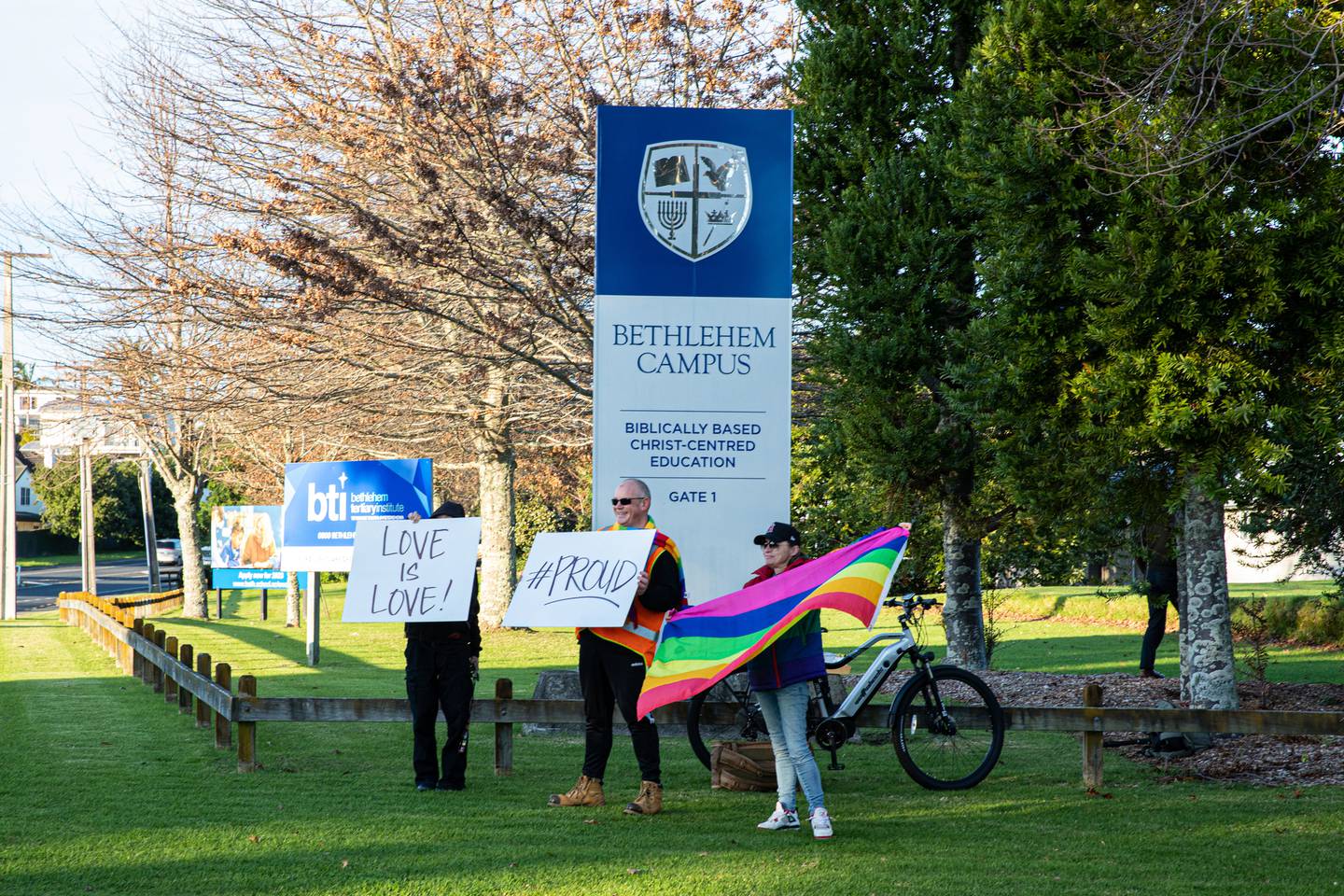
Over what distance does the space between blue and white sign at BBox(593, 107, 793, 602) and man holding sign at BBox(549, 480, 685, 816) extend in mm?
1809

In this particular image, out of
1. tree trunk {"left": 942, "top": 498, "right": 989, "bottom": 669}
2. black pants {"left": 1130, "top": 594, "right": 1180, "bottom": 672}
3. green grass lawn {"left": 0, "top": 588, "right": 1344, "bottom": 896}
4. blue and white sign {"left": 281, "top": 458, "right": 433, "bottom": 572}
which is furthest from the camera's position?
blue and white sign {"left": 281, "top": 458, "right": 433, "bottom": 572}

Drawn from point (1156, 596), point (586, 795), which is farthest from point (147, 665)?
point (1156, 596)

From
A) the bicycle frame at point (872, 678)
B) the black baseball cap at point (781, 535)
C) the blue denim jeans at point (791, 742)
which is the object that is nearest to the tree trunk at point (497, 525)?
the bicycle frame at point (872, 678)

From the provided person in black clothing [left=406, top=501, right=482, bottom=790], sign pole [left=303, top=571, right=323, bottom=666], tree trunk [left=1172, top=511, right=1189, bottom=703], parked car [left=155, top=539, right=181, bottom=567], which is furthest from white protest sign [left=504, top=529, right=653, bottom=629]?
parked car [left=155, top=539, right=181, bottom=567]

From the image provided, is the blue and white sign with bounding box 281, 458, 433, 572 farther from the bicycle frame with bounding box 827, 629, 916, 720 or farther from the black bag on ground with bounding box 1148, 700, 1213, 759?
the black bag on ground with bounding box 1148, 700, 1213, 759

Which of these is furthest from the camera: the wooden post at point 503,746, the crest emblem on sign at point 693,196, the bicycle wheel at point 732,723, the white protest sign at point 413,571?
the crest emblem on sign at point 693,196

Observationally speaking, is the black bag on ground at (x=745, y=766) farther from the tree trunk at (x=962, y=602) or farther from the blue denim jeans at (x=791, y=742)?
the tree trunk at (x=962, y=602)

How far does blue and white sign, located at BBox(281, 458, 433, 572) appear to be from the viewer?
17.5 meters

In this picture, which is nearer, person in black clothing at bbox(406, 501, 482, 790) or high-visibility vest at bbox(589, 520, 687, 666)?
high-visibility vest at bbox(589, 520, 687, 666)

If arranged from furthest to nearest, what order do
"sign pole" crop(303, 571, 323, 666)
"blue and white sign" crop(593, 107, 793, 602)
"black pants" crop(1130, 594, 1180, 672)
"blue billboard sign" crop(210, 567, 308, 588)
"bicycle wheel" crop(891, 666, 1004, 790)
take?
1. "blue billboard sign" crop(210, 567, 308, 588)
2. "sign pole" crop(303, 571, 323, 666)
3. "black pants" crop(1130, 594, 1180, 672)
4. "blue and white sign" crop(593, 107, 793, 602)
5. "bicycle wheel" crop(891, 666, 1004, 790)

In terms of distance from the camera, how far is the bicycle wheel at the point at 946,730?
8438 millimetres

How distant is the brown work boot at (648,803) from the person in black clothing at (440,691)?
1430mm

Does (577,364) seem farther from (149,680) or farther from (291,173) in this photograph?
(149,680)

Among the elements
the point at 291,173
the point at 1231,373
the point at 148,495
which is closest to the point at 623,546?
the point at 1231,373
